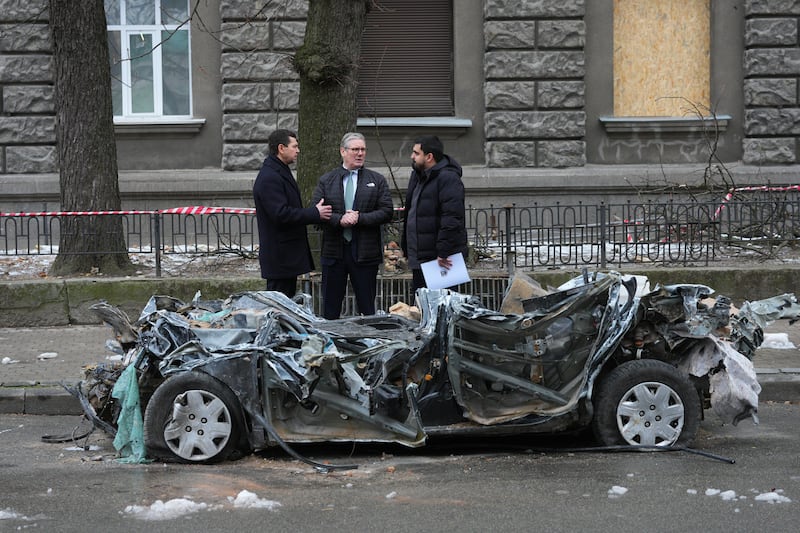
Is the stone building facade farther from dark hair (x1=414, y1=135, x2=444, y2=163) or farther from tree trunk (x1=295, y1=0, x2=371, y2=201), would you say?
dark hair (x1=414, y1=135, x2=444, y2=163)

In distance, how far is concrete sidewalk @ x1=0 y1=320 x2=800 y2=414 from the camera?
8.19m

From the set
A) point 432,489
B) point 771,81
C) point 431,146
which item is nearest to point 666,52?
point 771,81

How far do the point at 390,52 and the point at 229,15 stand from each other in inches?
90.8

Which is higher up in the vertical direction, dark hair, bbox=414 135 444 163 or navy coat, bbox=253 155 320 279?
dark hair, bbox=414 135 444 163

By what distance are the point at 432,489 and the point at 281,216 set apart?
325 centimetres

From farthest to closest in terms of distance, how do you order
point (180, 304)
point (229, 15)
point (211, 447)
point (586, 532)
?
point (229, 15) < point (180, 304) < point (211, 447) < point (586, 532)

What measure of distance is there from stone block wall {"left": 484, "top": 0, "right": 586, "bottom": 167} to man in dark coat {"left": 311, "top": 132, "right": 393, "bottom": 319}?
6.88m

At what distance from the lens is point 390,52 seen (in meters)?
16.0

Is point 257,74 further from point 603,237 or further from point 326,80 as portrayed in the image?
point 603,237

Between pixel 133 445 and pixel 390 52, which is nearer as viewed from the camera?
pixel 133 445

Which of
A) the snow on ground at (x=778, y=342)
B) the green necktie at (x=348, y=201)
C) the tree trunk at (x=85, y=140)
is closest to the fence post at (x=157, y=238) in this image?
the tree trunk at (x=85, y=140)

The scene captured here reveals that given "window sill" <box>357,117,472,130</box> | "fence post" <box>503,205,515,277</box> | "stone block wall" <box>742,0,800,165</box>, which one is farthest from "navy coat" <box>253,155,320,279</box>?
"stone block wall" <box>742,0,800,165</box>

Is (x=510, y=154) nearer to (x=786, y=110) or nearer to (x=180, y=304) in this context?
(x=786, y=110)

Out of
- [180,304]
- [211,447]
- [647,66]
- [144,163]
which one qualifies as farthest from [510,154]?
[211,447]
